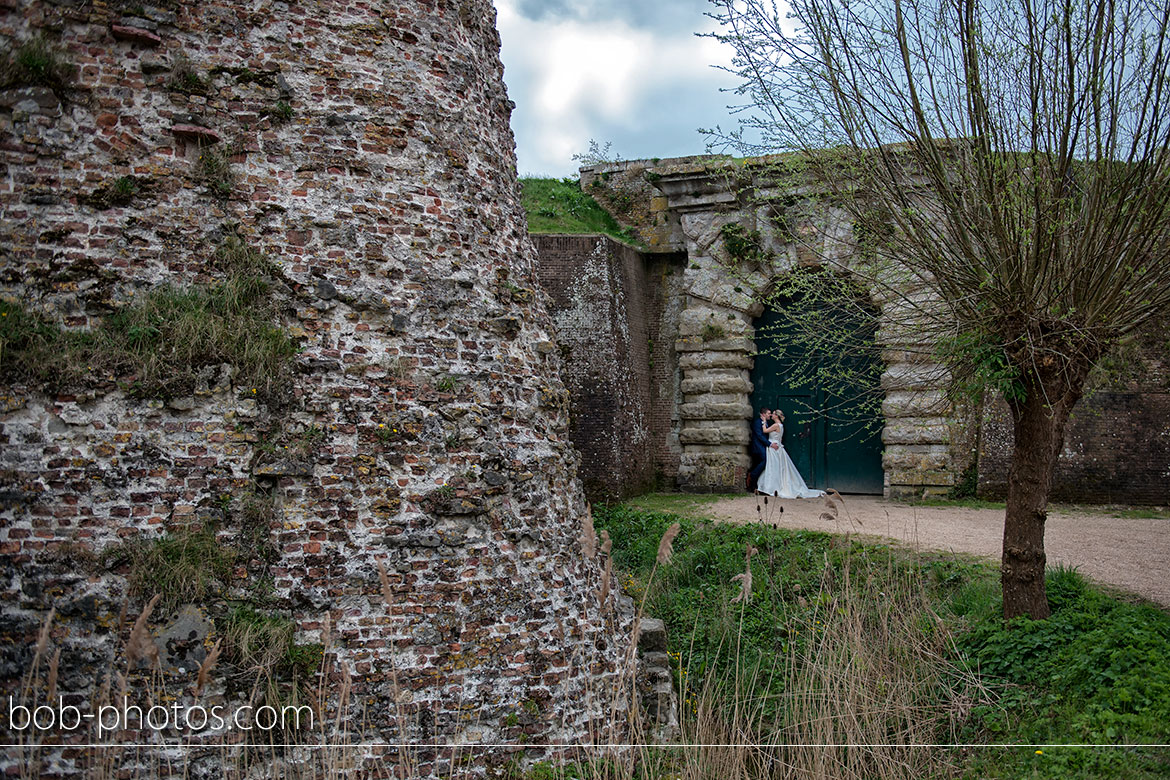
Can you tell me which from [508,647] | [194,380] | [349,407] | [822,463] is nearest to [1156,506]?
[822,463]

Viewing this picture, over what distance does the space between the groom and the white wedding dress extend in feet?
0.76

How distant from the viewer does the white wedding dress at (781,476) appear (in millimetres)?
12406

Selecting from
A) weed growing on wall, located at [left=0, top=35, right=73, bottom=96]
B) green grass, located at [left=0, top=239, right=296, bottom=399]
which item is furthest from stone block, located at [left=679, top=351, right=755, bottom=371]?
weed growing on wall, located at [left=0, top=35, right=73, bottom=96]

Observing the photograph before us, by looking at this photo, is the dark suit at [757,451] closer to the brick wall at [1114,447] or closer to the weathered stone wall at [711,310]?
the weathered stone wall at [711,310]

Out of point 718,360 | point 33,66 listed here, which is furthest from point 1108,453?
point 33,66

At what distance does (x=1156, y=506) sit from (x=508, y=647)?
10.5 m

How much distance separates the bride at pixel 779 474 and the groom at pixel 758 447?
20 centimetres

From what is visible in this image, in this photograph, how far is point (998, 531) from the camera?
8992mm

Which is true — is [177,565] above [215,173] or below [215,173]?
below

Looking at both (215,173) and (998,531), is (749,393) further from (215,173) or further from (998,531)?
(215,173)

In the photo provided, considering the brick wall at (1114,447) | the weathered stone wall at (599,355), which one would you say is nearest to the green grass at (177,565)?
the weathered stone wall at (599,355)

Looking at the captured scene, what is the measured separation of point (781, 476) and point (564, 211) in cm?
590

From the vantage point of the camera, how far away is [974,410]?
11.4 m

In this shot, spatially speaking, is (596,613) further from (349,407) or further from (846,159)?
(846,159)
